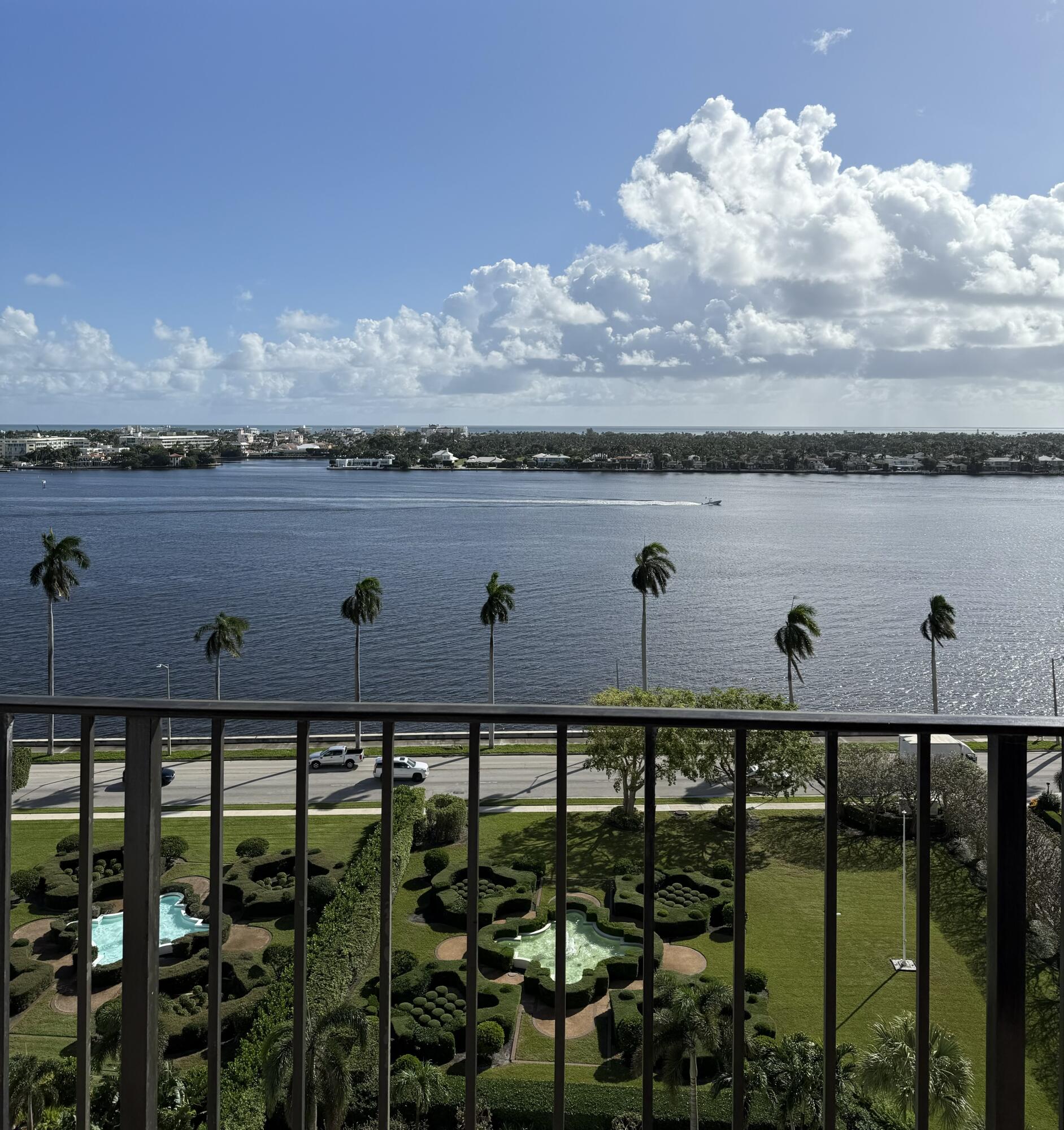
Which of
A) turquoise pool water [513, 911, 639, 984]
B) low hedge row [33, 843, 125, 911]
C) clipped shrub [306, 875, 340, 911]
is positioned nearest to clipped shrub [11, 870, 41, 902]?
low hedge row [33, 843, 125, 911]

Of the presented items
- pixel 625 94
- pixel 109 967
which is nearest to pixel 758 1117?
pixel 109 967

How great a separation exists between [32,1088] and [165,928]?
8445 mm

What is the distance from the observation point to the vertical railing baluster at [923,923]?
1.50 m

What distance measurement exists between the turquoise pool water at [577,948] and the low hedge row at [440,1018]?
3.51ft

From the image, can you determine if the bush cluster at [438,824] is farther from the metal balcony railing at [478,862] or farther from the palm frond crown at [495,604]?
the metal balcony railing at [478,862]

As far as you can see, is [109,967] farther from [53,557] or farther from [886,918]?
[53,557]

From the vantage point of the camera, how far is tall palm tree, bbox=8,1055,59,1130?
9.61 metres

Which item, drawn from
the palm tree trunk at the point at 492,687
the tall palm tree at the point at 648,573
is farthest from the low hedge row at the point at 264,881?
the tall palm tree at the point at 648,573

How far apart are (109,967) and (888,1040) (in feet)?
41.0

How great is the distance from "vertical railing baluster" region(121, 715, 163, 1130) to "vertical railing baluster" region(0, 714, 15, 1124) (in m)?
0.19

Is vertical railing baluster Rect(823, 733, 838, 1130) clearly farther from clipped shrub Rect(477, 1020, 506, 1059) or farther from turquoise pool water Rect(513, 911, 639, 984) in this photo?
turquoise pool water Rect(513, 911, 639, 984)

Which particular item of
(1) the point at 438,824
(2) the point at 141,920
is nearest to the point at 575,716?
(2) the point at 141,920

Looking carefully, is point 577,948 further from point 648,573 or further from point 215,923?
point 648,573

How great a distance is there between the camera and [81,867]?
1.63m
